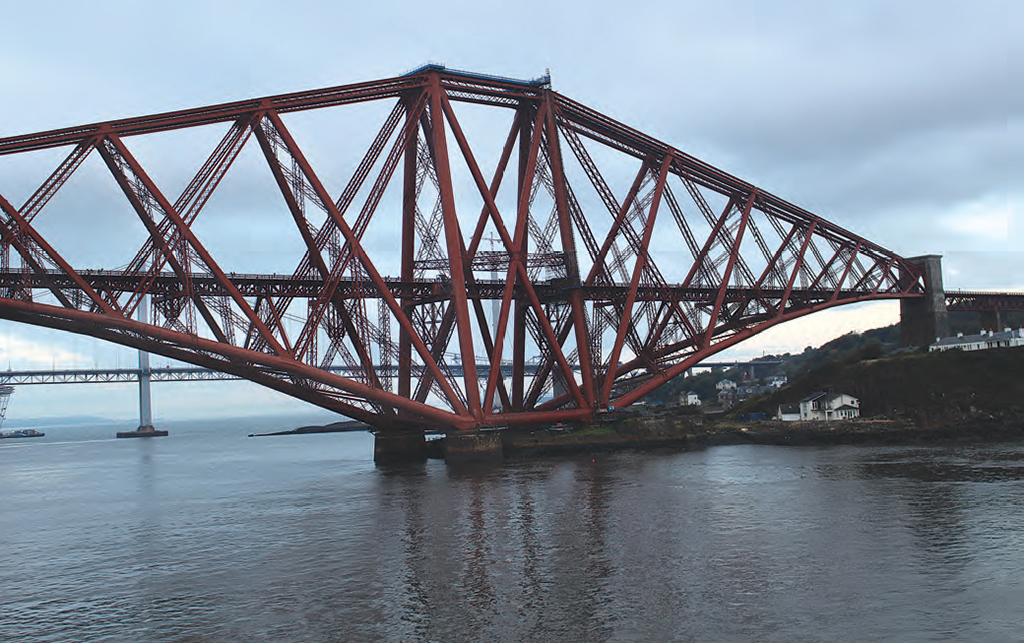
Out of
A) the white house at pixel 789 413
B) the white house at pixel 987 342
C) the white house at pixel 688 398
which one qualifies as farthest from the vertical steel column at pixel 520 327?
the white house at pixel 688 398

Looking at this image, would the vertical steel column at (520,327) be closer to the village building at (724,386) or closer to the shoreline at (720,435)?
the shoreline at (720,435)

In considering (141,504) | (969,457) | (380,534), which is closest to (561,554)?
(380,534)

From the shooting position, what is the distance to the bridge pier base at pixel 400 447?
250 feet

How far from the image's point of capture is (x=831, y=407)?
3622 inches

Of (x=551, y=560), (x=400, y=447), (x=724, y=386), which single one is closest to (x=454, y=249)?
(x=400, y=447)

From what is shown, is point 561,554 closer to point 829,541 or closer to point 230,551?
point 829,541

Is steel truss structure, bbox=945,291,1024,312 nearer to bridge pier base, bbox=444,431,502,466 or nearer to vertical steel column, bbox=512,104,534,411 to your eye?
vertical steel column, bbox=512,104,534,411

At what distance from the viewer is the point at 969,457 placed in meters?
58.7

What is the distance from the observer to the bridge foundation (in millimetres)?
107188

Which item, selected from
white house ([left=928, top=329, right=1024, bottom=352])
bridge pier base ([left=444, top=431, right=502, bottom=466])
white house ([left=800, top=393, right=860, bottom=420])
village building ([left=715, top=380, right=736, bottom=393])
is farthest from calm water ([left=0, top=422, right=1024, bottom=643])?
village building ([left=715, top=380, right=736, bottom=393])

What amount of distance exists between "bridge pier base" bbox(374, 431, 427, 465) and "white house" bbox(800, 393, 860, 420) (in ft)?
138

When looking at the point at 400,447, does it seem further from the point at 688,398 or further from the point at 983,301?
the point at 688,398

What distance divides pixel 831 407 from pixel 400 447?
45.8m

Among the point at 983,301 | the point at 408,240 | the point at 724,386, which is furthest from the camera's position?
the point at 724,386
